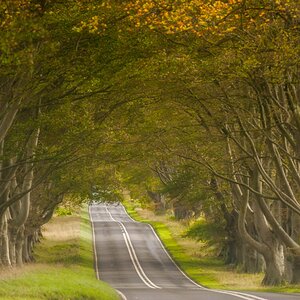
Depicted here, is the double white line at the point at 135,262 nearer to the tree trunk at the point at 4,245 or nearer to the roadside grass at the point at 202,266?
the roadside grass at the point at 202,266

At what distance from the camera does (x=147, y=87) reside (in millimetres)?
27156

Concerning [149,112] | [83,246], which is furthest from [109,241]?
[149,112]

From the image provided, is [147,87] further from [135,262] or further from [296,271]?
[135,262]

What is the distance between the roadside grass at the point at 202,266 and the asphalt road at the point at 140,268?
76 cm

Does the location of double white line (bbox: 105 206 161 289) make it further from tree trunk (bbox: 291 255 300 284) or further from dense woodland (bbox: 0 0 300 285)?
dense woodland (bbox: 0 0 300 285)

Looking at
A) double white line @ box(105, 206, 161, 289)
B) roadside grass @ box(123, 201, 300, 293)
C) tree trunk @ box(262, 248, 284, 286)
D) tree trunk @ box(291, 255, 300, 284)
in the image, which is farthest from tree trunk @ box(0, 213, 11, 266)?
tree trunk @ box(291, 255, 300, 284)

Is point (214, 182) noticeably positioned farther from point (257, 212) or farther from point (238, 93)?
point (238, 93)

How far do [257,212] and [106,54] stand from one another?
19.2m

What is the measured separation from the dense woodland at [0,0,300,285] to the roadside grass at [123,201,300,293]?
2562 millimetres

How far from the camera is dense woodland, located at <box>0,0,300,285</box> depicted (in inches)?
773

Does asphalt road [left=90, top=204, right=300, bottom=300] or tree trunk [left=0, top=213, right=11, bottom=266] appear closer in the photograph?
asphalt road [left=90, top=204, right=300, bottom=300]

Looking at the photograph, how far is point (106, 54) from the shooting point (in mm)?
22000

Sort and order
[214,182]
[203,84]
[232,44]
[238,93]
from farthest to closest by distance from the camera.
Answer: [214,182], [238,93], [203,84], [232,44]

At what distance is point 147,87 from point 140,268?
33.1 m
